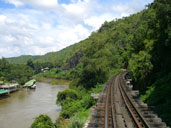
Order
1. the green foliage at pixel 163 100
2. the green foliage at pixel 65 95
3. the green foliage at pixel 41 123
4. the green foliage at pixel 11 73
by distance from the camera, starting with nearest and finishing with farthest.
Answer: the green foliage at pixel 163 100
the green foliage at pixel 41 123
the green foliage at pixel 65 95
the green foliage at pixel 11 73

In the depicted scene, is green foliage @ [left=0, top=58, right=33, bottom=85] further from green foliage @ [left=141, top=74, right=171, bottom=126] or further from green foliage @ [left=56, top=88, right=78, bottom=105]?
green foliage @ [left=141, top=74, right=171, bottom=126]

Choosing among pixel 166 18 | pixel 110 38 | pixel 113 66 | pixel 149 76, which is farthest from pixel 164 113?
pixel 110 38

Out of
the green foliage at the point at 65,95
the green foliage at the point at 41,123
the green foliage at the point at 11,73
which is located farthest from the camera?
the green foliage at the point at 11,73

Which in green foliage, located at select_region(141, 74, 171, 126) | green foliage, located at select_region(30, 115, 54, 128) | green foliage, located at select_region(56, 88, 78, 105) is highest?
green foliage, located at select_region(141, 74, 171, 126)

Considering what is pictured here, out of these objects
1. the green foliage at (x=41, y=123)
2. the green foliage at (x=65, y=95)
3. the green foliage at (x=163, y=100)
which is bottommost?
the green foliage at (x=41, y=123)

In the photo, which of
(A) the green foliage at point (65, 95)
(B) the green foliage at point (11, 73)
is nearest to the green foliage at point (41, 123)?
(A) the green foliage at point (65, 95)

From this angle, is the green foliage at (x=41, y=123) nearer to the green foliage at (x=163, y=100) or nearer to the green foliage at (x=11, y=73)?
the green foliage at (x=163, y=100)

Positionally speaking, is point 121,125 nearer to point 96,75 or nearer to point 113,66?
point 96,75

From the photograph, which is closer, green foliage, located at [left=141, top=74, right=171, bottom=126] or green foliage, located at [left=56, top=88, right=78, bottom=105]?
green foliage, located at [left=141, top=74, right=171, bottom=126]

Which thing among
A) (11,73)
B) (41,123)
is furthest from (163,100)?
(11,73)

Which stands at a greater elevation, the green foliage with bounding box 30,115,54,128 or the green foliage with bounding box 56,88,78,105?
the green foliage with bounding box 56,88,78,105

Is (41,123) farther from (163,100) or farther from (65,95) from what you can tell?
(65,95)

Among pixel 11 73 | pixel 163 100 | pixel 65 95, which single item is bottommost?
pixel 65 95

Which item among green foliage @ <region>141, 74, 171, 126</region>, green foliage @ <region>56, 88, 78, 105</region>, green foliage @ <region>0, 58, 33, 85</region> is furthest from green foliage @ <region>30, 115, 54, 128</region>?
green foliage @ <region>0, 58, 33, 85</region>
